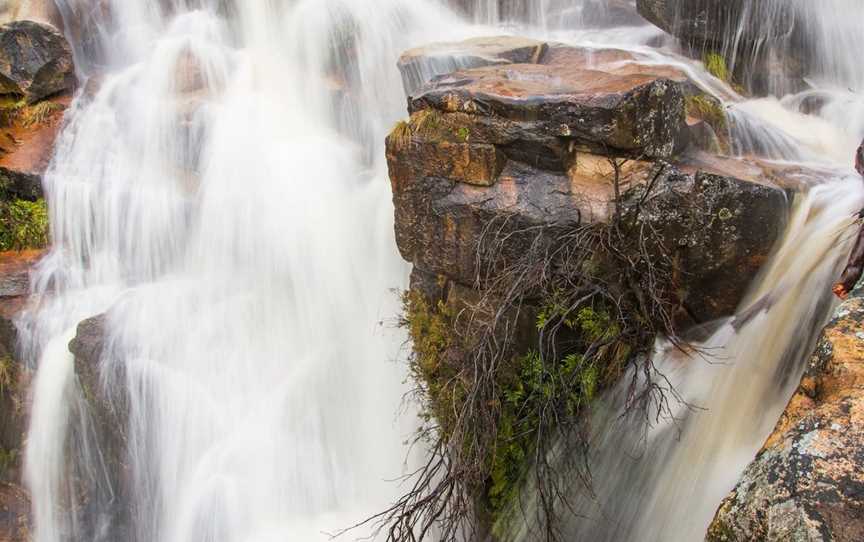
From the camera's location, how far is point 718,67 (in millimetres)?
7645

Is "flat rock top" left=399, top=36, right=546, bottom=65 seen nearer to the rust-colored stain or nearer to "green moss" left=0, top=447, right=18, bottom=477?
the rust-colored stain

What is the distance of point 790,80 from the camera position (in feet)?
24.8

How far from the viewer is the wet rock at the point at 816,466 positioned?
2.81 m

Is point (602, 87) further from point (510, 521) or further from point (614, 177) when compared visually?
point (510, 521)

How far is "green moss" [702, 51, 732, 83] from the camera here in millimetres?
7629

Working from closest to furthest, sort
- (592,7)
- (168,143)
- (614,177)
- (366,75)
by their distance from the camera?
1. (614,177)
2. (168,143)
3. (366,75)
4. (592,7)

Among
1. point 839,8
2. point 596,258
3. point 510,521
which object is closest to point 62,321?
point 510,521

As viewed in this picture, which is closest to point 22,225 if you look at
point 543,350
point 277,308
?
point 277,308

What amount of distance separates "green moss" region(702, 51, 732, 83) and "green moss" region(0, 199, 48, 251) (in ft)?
26.2

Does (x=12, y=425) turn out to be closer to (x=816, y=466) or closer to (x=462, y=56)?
(x=462, y=56)

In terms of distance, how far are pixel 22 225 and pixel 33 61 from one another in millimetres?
2718

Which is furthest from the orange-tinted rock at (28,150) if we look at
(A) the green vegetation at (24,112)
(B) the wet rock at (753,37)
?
(B) the wet rock at (753,37)

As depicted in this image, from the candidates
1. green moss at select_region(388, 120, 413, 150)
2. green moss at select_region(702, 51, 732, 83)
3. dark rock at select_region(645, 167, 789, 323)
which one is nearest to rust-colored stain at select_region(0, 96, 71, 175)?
green moss at select_region(388, 120, 413, 150)

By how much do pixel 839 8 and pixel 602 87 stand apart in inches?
167
